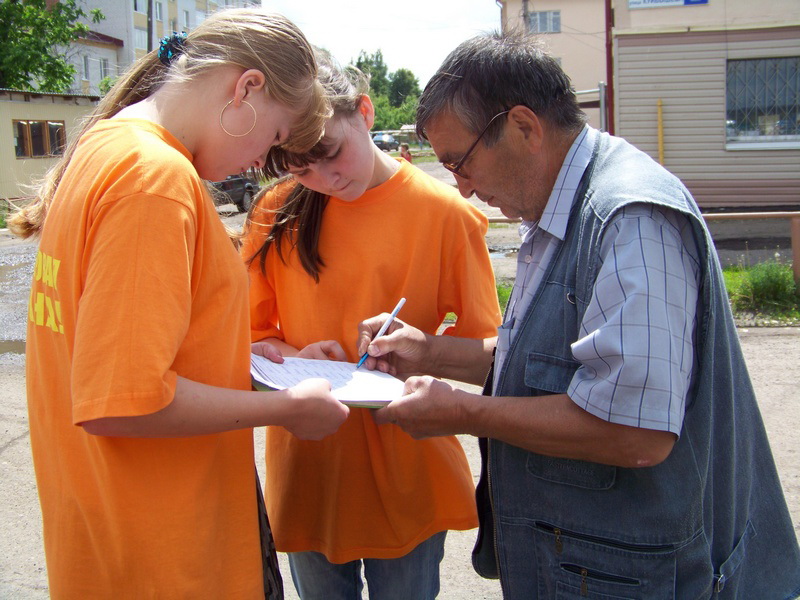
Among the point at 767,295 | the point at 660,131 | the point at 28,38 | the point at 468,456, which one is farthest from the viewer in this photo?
the point at 28,38

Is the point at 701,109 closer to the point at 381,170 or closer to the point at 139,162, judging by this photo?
the point at 381,170

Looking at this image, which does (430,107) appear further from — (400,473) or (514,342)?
(400,473)

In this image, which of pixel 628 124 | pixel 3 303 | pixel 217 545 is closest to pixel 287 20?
pixel 217 545

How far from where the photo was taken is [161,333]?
1371mm

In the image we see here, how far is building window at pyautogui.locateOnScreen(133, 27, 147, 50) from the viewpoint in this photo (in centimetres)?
4253

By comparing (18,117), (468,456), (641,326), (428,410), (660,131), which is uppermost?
(18,117)

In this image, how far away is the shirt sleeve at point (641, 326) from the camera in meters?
1.43

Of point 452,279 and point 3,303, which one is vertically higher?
point 452,279

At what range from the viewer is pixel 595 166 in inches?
66.5

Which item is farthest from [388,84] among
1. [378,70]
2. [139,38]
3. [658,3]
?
[658,3]

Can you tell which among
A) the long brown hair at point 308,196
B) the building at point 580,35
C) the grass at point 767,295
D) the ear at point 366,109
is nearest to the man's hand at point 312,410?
the long brown hair at point 308,196

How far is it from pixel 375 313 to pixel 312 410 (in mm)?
646

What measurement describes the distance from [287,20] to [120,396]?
3.09ft

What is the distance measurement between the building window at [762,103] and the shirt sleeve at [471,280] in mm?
14825
